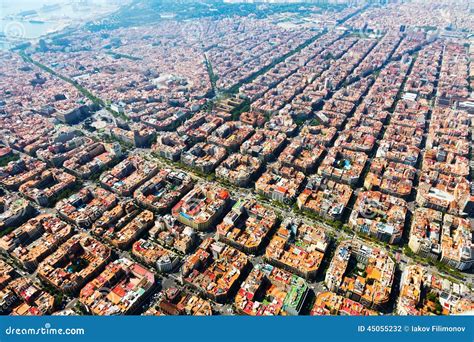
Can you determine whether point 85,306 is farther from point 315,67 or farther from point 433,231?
point 315,67

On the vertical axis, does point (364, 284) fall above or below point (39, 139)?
below

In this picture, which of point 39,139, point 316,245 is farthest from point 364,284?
point 39,139

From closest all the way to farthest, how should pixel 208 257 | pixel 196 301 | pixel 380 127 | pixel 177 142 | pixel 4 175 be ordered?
pixel 196 301 → pixel 208 257 → pixel 4 175 → pixel 177 142 → pixel 380 127

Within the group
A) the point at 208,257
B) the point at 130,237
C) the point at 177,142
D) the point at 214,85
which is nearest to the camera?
the point at 208,257

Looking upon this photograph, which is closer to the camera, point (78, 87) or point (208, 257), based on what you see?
point (208, 257)

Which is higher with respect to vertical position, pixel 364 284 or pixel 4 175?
pixel 4 175

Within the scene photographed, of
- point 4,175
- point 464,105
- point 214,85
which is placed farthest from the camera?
point 214,85

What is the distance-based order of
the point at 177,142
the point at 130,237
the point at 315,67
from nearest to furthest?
the point at 130,237, the point at 177,142, the point at 315,67

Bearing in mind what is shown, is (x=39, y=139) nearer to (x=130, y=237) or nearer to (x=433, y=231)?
(x=130, y=237)

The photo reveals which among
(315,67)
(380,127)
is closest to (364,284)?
(380,127)
